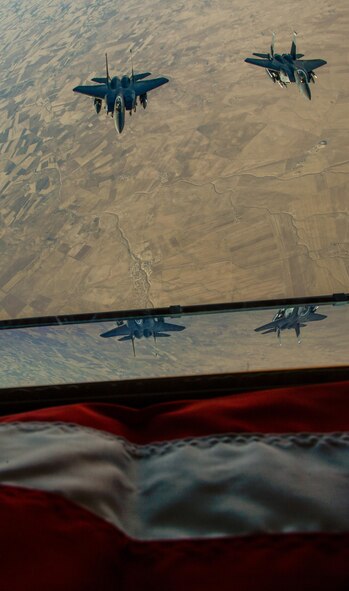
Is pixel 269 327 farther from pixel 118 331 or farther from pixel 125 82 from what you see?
pixel 125 82

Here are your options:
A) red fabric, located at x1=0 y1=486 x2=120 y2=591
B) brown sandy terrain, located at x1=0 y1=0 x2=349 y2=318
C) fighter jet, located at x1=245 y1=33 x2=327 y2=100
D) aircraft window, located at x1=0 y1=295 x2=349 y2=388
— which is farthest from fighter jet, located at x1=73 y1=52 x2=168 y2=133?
red fabric, located at x1=0 y1=486 x2=120 y2=591

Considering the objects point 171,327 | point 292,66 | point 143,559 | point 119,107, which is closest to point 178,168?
point 119,107

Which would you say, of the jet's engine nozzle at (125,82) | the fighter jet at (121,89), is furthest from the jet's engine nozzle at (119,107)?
the jet's engine nozzle at (125,82)

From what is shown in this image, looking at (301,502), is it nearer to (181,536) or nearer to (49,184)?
(181,536)

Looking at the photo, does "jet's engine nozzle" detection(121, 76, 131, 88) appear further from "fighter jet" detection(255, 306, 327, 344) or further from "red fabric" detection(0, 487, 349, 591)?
"red fabric" detection(0, 487, 349, 591)

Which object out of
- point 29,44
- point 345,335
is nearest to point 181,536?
point 345,335

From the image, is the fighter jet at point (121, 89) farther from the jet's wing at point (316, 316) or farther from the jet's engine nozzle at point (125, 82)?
the jet's wing at point (316, 316)

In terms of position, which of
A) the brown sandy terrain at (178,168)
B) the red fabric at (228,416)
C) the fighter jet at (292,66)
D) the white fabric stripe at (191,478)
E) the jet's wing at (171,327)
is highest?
the white fabric stripe at (191,478)
